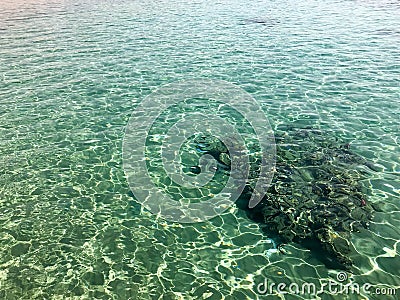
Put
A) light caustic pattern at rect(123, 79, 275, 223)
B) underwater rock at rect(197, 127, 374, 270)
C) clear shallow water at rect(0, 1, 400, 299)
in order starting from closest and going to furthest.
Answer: clear shallow water at rect(0, 1, 400, 299) → underwater rock at rect(197, 127, 374, 270) → light caustic pattern at rect(123, 79, 275, 223)

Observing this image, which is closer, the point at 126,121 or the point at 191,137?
the point at 191,137

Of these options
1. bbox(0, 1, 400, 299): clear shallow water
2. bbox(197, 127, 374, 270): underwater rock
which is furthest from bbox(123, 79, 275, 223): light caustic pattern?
bbox(0, 1, 400, 299): clear shallow water

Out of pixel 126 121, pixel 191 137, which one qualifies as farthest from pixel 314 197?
pixel 126 121

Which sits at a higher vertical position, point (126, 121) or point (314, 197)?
point (314, 197)

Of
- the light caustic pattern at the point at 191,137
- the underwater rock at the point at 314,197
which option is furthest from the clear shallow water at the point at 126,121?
the light caustic pattern at the point at 191,137

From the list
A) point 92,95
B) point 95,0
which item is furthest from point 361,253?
point 95,0

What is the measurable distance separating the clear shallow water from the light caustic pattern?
58 cm

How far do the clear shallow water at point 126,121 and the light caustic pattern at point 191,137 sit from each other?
58cm

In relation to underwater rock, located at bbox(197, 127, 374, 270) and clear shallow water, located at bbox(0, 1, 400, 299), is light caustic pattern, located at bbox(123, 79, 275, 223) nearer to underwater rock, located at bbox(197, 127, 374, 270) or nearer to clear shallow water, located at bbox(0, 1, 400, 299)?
underwater rock, located at bbox(197, 127, 374, 270)

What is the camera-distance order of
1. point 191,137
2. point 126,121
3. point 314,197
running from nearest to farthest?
point 314,197 < point 191,137 < point 126,121

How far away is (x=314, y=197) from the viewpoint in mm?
11906

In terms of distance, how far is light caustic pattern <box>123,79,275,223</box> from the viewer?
40.1 feet

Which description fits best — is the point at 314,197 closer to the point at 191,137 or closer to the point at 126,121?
the point at 191,137

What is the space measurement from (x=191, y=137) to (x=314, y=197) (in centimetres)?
670
